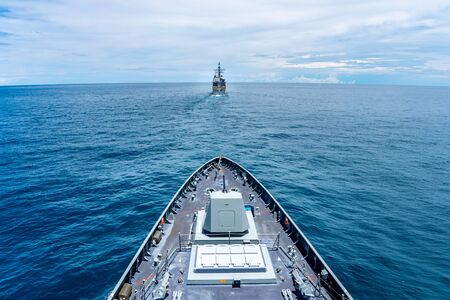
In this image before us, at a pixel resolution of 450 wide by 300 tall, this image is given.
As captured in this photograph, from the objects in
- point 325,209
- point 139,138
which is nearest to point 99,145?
point 139,138

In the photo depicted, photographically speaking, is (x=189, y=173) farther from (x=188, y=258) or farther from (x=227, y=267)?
(x=227, y=267)

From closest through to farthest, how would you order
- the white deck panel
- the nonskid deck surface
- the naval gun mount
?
the nonskid deck surface → the white deck panel → the naval gun mount

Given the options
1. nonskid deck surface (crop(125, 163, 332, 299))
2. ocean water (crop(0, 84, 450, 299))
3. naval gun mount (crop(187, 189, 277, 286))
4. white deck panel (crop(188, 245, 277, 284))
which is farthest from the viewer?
ocean water (crop(0, 84, 450, 299))

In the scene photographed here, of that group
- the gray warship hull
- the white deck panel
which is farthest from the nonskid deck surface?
the white deck panel

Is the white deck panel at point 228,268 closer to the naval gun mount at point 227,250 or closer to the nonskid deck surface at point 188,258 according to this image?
the naval gun mount at point 227,250

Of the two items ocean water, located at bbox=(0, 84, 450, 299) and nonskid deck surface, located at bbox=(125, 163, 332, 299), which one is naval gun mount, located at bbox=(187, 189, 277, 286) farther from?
ocean water, located at bbox=(0, 84, 450, 299)

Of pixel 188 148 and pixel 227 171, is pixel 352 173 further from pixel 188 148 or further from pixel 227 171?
pixel 188 148

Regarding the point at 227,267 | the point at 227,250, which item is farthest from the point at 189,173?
the point at 227,267
